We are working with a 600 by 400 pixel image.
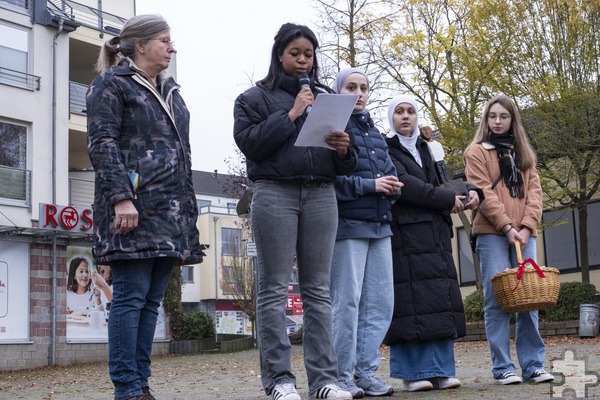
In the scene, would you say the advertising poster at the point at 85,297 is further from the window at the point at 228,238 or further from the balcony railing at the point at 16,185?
the window at the point at 228,238

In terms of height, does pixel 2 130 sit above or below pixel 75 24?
below

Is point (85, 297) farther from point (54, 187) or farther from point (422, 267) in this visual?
point (422, 267)

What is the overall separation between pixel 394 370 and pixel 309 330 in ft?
4.44

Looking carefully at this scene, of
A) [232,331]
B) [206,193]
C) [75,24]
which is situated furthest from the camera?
[206,193]

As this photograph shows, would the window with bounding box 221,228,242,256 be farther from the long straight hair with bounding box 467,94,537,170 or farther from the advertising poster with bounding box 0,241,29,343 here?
the long straight hair with bounding box 467,94,537,170

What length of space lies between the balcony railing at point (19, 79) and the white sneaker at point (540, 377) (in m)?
21.5

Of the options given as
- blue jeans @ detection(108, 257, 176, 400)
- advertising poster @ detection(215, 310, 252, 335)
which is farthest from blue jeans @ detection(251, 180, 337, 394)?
advertising poster @ detection(215, 310, 252, 335)

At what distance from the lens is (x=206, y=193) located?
76.6 meters

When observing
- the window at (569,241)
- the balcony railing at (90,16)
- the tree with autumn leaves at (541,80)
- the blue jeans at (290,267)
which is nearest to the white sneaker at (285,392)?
the blue jeans at (290,267)

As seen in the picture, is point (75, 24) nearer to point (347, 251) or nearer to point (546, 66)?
point (546, 66)

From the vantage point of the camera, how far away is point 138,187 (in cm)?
516

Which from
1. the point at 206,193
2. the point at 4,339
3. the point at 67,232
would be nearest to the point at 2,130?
the point at 67,232

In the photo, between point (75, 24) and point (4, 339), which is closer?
point (4, 339)

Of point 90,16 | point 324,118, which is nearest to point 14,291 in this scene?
point 90,16
